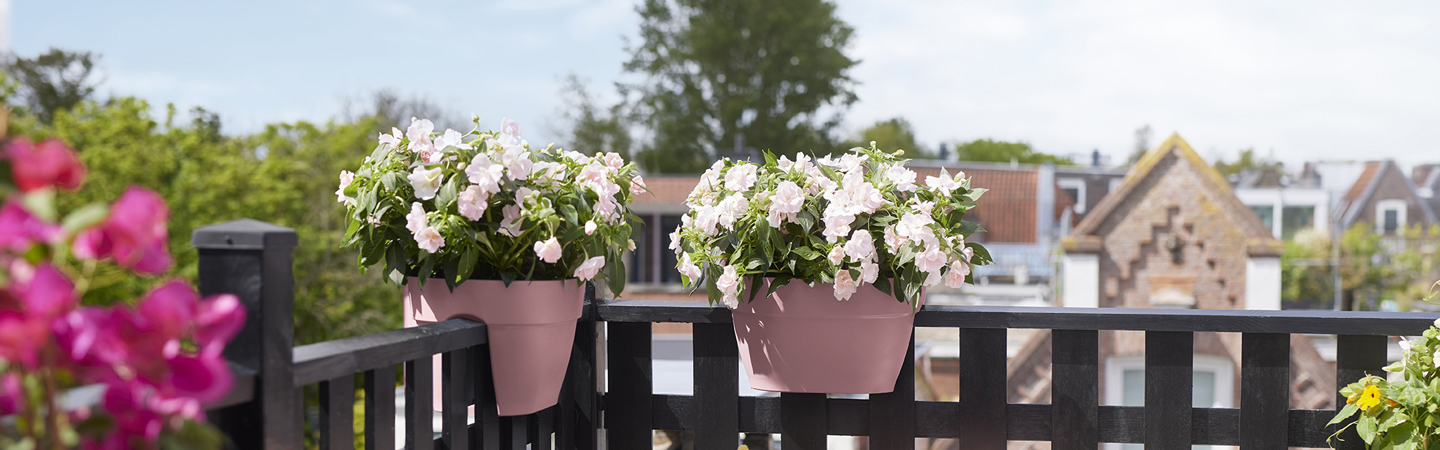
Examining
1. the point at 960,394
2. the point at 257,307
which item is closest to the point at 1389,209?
the point at 960,394

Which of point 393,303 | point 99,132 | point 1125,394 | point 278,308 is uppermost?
point 99,132

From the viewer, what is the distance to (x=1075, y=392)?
1.34 metres

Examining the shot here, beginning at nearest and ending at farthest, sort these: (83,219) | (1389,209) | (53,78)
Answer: (83,219) < (53,78) < (1389,209)

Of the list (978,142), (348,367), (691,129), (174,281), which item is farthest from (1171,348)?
(978,142)

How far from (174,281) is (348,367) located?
45cm

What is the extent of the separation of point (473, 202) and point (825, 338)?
1.92ft

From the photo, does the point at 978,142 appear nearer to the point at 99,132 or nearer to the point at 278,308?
the point at 99,132

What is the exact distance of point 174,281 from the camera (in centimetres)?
44

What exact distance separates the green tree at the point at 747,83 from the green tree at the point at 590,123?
1.66 feet

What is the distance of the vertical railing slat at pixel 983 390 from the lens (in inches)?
53.6

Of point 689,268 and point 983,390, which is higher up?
point 689,268

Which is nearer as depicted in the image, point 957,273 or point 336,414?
point 336,414

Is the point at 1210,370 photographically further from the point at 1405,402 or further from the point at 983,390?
the point at 983,390

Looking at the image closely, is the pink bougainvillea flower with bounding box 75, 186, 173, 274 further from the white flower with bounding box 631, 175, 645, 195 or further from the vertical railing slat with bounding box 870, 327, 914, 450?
the vertical railing slat with bounding box 870, 327, 914, 450
